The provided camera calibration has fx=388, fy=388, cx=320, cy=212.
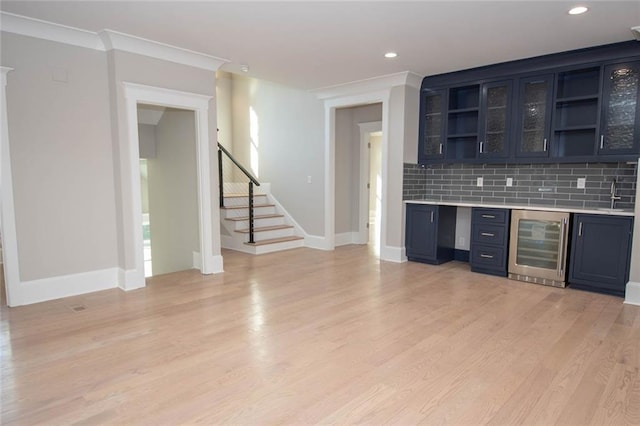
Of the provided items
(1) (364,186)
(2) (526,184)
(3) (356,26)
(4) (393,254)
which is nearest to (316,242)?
(1) (364,186)

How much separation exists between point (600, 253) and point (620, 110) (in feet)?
5.06

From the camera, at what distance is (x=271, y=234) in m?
6.70

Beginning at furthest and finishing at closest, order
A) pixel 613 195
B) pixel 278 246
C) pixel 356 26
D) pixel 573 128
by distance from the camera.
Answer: pixel 278 246 < pixel 573 128 < pixel 613 195 < pixel 356 26

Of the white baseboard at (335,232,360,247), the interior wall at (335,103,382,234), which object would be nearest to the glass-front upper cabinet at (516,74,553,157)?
the interior wall at (335,103,382,234)

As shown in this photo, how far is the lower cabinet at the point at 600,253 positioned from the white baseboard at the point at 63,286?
198 inches

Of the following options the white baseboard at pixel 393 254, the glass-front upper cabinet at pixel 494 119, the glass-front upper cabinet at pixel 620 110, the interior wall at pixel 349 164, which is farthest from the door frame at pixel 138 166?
the glass-front upper cabinet at pixel 620 110

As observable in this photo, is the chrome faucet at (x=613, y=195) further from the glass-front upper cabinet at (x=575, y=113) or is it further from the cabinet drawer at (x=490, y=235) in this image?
the cabinet drawer at (x=490, y=235)

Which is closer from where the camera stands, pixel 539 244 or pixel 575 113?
pixel 539 244

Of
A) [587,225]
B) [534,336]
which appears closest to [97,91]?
[534,336]

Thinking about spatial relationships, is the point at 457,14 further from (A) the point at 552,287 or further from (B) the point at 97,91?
(B) the point at 97,91

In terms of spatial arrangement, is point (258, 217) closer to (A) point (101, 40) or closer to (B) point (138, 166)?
(B) point (138, 166)

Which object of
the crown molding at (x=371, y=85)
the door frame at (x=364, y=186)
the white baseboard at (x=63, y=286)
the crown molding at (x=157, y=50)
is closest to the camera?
the white baseboard at (x=63, y=286)

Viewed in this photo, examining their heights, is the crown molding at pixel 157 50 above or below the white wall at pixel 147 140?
above

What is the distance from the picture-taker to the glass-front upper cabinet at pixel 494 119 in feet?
16.0
